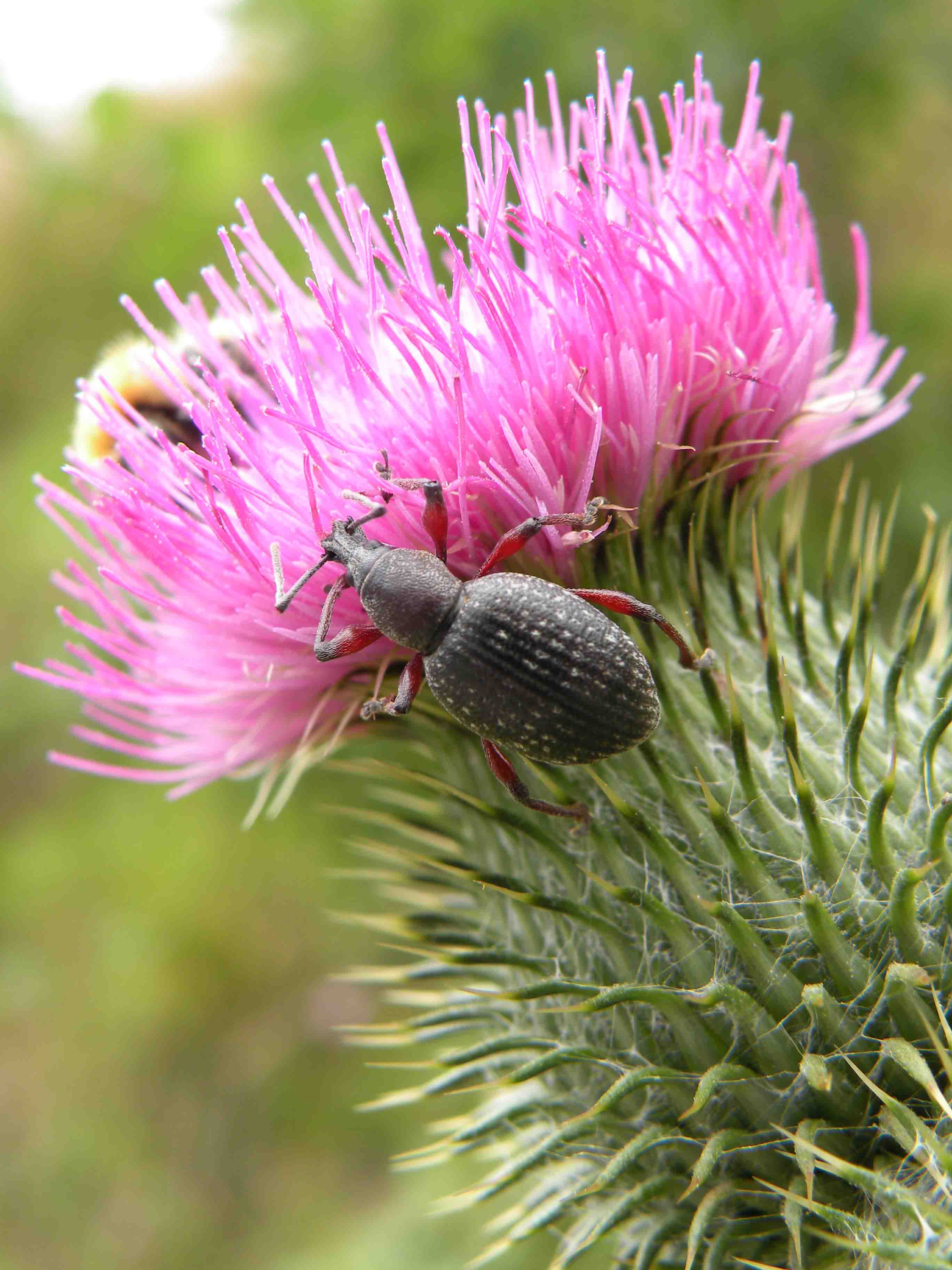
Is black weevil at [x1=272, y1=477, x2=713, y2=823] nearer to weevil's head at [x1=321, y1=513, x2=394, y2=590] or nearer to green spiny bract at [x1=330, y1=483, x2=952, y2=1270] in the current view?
weevil's head at [x1=321, y1=513, x2=394, y2=590]

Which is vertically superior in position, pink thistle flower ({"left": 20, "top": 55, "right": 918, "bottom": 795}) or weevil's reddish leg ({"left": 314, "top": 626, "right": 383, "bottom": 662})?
pink thistle flower ({"left": 20, "top": 55, "right": 918, "bottom": 795})

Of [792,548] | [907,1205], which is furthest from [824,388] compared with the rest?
[907,1205]

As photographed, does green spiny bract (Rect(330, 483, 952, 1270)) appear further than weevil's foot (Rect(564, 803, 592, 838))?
No

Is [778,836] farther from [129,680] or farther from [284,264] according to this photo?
[284,264]

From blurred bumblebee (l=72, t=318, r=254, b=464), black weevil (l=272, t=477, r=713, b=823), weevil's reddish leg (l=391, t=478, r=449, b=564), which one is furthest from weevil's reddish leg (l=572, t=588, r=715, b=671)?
blurred bumblebee (l=72, t=318, r=254, b=464)

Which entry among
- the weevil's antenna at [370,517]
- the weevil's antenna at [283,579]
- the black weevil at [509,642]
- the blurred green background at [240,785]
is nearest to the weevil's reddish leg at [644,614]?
the black weevil at [509,642]

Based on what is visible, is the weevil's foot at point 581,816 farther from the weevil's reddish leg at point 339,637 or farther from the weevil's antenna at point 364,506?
the weevil's antenna at point 364,506

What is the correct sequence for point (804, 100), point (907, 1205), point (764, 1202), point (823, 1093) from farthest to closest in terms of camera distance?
1. point (804, 100)
2. point (764, 1202)
3. point (823, 1093)
4. point (907, 1205)
